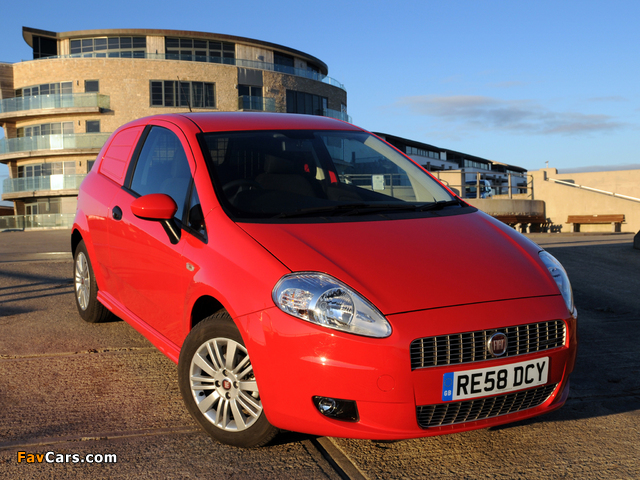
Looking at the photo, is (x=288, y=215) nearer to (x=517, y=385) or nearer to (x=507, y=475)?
(x=517, y=385)

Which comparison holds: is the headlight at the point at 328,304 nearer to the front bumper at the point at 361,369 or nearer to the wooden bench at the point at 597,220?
the front bumper at the point at 361,369

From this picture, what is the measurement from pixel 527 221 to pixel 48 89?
33943 mm

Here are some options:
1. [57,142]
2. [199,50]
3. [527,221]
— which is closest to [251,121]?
[527,221]

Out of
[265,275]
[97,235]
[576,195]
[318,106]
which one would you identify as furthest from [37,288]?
[318,106]

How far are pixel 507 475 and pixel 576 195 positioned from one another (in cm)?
2703

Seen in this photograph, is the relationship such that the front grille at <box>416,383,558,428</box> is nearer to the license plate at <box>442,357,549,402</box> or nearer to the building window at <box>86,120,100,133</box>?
the license plate at <box>442,357,549,402</box>

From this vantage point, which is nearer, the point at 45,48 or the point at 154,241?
the point at 154,241

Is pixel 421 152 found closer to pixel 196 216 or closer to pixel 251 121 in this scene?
pixel 251 121

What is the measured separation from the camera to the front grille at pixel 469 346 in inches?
98.9

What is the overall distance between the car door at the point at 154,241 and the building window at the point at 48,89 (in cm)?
4233

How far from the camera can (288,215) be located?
320 centimetres

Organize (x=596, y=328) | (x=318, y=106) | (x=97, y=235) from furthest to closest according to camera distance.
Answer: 1. (x=318, y=106)
2. (x=596, y=328)
3. (x=97, y=235)

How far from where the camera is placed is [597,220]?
25.7 m

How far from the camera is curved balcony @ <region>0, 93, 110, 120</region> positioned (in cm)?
4112
